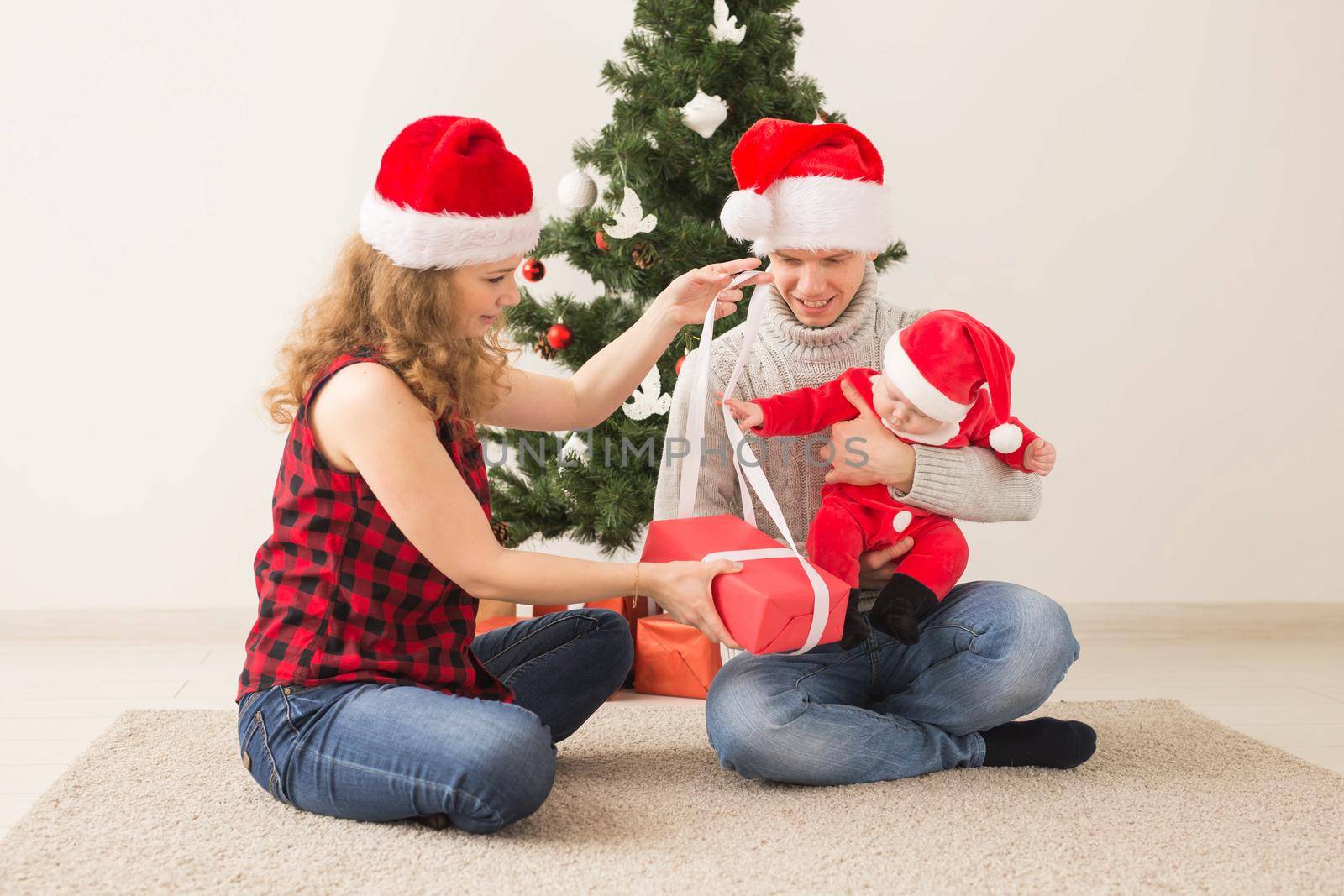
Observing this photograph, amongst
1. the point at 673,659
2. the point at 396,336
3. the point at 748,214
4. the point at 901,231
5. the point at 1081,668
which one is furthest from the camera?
the point at 901,231

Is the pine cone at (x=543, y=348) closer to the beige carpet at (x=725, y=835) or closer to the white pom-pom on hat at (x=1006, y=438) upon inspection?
the beige carpet at (x=725, y=835)

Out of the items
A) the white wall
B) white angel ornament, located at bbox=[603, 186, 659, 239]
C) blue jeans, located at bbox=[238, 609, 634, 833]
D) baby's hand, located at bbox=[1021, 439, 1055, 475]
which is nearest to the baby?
baby's hand, located at bbox=[1021, 439, 1055, 475]

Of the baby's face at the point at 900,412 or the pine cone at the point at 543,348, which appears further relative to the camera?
the pine cone at the point at 543,348

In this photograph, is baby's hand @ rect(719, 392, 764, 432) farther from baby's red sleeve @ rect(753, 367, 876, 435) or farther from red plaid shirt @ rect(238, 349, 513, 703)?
red plaid shirt @ rect(238, 349, 513, 703)

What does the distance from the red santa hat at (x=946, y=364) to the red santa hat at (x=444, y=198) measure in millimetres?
575

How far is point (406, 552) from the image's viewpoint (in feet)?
5.16

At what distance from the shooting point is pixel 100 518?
296 cm

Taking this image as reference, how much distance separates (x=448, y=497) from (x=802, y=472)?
2.18 feet

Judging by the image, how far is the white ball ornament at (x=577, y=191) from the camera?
2.43m

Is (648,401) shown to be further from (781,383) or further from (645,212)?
(781,383)

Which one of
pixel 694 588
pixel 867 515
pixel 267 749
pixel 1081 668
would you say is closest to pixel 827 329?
pixel 867 515

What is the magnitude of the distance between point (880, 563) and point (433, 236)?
2.63 ft

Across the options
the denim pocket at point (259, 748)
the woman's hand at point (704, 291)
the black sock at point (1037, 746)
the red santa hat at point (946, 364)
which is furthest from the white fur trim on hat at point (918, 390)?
the denim pocket at point (259, 748)

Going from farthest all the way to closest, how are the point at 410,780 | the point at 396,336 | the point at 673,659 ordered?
the point at 673,659
the point at 396,336
the point at 410,780
